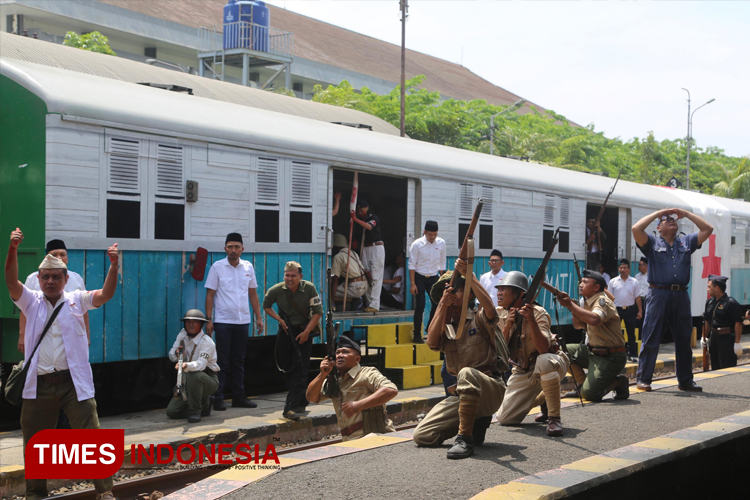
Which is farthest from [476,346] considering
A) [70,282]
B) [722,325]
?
[722,325]

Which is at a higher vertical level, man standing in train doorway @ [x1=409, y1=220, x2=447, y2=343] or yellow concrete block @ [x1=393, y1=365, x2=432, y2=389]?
man standing in train doorway @ [x1=409, y1=220, x2=447, y2=343]

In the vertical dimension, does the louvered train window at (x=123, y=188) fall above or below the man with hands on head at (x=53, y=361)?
above

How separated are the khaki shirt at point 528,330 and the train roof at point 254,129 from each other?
3876 mm

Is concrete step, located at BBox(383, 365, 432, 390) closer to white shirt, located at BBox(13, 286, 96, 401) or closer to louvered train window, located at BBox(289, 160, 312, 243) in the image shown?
louvered train window, located at BBox(289, 160, 312, 243)

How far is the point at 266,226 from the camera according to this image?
9.84m

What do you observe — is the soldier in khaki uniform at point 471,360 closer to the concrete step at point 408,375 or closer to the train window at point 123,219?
the train window at point 123,219

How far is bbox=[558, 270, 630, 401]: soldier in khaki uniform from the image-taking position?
8.38 meters

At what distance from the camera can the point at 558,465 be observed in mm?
5609

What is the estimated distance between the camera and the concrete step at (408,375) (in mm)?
10938

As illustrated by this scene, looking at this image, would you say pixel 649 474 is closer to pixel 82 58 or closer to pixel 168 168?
pixel 168 168

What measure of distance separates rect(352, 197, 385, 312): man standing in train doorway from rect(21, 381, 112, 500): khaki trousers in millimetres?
6191

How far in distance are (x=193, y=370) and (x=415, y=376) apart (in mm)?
3635

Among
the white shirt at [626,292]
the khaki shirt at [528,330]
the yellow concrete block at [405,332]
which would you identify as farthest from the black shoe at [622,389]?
the white shirt at [626,292]

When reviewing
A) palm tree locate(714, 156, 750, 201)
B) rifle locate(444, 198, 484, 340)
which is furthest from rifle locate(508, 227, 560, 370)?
palm tree locate(714, 156, 750, 201)
